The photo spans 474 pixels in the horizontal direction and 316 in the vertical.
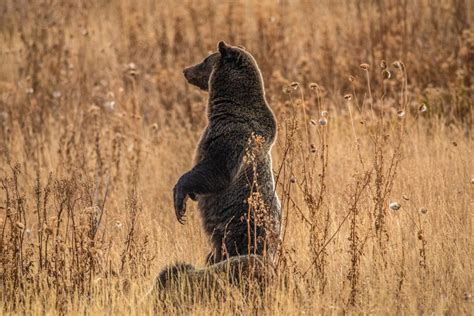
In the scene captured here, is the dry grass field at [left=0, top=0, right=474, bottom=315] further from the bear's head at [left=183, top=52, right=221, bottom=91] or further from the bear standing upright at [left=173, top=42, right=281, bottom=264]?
the bear's head at [left=183, top=52, right=221, bottom=91]

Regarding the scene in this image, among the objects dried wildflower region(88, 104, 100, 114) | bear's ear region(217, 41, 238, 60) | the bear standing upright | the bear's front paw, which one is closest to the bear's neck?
the bear standing upright

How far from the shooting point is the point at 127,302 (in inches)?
217

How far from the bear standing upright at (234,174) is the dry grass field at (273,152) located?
0.21 metres

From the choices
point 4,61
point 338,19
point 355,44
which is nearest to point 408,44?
point 355,44

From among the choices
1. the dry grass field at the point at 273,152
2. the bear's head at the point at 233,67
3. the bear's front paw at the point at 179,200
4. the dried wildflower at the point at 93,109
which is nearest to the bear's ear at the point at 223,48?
the bear's head at the point at 233,67

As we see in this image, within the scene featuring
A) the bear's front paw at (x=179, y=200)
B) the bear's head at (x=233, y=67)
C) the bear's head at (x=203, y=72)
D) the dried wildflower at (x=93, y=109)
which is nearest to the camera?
the bear's front paw at (x=179, y=200)

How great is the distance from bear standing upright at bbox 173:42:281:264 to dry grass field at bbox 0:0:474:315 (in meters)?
0.21

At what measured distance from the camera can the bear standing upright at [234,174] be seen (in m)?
6.02

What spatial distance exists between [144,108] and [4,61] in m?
3.78

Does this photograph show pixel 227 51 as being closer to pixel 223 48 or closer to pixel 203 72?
pixel 223 48

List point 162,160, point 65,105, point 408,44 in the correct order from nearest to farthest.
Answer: point 162,160
point 65,105
point 408,44

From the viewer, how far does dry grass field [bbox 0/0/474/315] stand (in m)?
5.80

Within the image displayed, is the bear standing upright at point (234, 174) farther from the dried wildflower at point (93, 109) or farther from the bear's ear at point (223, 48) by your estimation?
the dried wildflower at point (93, 109)

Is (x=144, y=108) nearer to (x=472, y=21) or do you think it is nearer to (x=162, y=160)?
(x=162, y=160)
